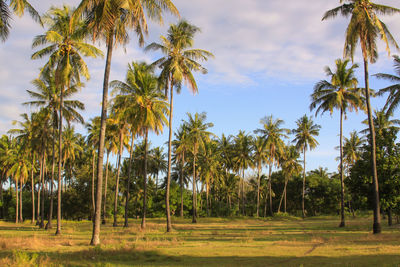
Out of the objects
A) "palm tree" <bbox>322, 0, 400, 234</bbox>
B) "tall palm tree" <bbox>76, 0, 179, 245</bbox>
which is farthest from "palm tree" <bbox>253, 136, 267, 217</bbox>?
"tall palm tree" <bbox>76, 0, 179, 245</bbox>

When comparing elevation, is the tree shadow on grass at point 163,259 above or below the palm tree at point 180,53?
below

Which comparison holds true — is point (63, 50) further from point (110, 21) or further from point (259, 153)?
point (259, 153)

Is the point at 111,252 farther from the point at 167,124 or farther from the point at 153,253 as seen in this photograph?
the point at 167,124

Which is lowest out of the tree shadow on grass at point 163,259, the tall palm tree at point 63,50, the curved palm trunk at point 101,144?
the tree shadow on grass at point 163,259

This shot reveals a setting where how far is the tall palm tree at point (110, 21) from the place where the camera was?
1631 centimetres

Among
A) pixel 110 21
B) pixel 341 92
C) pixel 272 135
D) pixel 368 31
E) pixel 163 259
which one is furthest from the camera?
pixel 272 135

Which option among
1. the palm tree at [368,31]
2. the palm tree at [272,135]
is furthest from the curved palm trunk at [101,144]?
the palm tree at [272,135]

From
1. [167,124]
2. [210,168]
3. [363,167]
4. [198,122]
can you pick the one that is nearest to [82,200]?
[210,168]

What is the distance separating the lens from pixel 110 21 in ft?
53.6

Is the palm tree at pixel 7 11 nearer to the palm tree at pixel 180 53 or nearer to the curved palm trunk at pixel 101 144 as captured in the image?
the curved palm trunk at pixel 101 144

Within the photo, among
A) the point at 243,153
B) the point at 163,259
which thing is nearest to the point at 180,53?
the point at 163,259

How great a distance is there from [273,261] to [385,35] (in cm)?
1787

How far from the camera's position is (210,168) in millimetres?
50312

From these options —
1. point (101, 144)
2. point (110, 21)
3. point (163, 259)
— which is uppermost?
point (110, 21)
